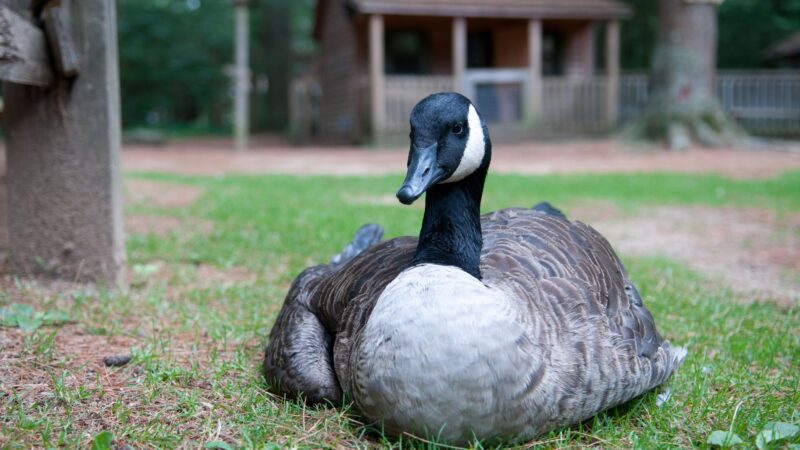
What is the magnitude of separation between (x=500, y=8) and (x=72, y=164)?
19440 millimetres

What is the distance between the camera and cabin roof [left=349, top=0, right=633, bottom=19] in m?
21.6

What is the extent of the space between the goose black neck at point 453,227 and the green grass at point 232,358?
66 cm

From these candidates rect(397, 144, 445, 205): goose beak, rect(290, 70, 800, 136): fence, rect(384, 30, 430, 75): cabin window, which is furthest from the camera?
rect(384, 30, 430, 75): cabin window

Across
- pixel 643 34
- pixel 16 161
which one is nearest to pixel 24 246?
pixel 16 161

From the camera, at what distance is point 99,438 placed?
2436 mm

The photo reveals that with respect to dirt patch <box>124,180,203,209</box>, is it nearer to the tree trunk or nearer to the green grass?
the green grass

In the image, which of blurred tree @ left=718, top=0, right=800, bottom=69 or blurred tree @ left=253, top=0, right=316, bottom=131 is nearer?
blurred tree @ left=253, top=0, right=316, bottom=131

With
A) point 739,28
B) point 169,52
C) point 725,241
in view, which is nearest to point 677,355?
point 725,241

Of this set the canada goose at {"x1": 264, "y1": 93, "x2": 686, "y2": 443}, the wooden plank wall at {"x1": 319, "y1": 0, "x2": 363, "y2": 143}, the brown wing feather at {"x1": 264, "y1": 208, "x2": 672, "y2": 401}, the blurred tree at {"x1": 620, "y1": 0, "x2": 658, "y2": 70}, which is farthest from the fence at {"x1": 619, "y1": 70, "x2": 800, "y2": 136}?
the canada goose at {"x1": 264, "y1": 93, "x2": 686, "y2": 443}

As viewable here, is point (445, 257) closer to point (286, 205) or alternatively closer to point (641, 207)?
point (286, 205)

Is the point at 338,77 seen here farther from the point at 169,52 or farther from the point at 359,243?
the point at 359,243

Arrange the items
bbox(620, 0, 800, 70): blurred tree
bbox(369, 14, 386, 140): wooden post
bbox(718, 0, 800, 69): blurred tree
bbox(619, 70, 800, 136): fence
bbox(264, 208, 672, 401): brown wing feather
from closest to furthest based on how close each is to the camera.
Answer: bbox(264, 208, 672, 401): brown wing feather
bbox(369, 14, 386, 140): wooden post
bbox(619, 70, 800, 136): fence
bbox(718, 0, 800, 69): blurred tree
bbox(620, 0, 800, 70): blurred tree

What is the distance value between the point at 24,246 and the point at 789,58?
37.4 m

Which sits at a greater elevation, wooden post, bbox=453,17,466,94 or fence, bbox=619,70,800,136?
wooden post, bbox=453,17,466,94
